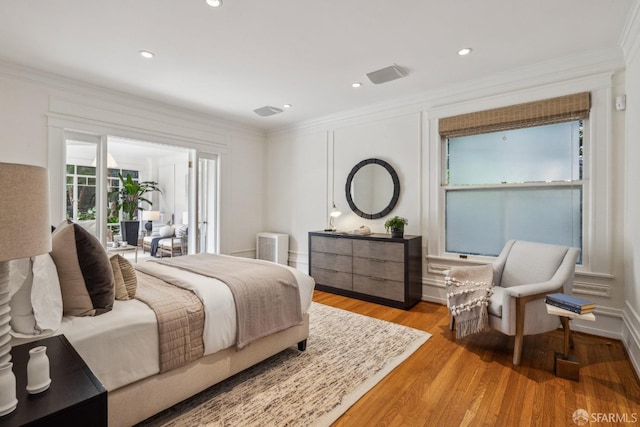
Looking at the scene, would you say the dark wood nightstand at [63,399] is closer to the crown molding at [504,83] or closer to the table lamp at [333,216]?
the table lamp at [333,216]

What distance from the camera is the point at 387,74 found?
3.25 meters

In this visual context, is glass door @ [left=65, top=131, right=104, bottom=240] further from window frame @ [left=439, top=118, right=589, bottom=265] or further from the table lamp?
window frame @ [left=439, top=118, right=589, bottom=265]

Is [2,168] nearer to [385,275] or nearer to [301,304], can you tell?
[301,304]

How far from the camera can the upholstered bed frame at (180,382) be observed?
1.53 metres

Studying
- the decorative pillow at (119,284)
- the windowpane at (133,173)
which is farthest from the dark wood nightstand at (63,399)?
Result: the windowpane at (133,173)

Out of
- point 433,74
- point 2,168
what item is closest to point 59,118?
point 2,168

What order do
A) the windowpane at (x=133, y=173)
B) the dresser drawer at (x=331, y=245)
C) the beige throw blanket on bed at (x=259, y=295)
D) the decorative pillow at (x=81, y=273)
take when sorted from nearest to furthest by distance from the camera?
the decorative pillow at (x=81, y=273) < the beige throw blanket on bed at (x=259, y=295) < the dresser drawer at (x=331, y=245) < the windowpane at (x=133, y=173)

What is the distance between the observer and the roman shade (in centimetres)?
295

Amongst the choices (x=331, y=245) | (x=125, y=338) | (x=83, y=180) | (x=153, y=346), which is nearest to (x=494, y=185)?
(x=331, y=245)

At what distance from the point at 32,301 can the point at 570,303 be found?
125 inches

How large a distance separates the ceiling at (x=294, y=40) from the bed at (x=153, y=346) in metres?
2.01

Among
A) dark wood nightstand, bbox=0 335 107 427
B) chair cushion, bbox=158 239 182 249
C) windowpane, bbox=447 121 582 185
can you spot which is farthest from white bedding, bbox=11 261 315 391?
chair cushion, bbox=158 239 182 249

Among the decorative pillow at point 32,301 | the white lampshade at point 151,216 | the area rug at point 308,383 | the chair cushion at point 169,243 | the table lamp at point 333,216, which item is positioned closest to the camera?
the decorative pillow at point 32,301

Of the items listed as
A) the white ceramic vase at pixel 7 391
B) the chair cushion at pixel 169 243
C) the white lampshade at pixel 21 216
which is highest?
the white lampshade at pixel 21 216
